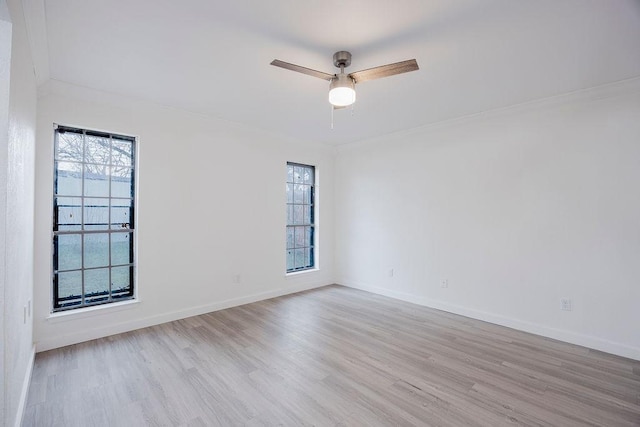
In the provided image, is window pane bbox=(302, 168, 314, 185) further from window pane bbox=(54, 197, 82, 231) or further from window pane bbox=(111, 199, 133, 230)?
window pane bbox=(54, 197, 82, 231)

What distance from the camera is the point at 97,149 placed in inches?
128

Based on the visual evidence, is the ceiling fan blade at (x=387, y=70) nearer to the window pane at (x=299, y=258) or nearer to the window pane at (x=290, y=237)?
the window pane at (x=290, y=237)

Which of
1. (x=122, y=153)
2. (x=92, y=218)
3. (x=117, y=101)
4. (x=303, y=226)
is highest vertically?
(x=117, y=101)

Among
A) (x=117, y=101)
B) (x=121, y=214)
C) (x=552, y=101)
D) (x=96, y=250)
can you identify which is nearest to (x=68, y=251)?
(x=96, y=250)

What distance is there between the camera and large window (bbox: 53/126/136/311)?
3.03 m

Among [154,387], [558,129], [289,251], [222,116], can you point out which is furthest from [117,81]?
[558,129]

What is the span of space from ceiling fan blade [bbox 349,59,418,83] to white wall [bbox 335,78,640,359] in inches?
88.3

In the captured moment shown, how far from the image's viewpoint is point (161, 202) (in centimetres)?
357

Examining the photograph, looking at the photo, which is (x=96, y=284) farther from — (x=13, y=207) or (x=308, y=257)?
(x=308, y=257)

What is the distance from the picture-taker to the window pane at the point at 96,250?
318 cm

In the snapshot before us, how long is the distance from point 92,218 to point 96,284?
739 millimetres

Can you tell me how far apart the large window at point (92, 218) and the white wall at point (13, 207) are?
95 cm

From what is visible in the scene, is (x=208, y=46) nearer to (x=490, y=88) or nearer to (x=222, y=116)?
(x=222, y=116)

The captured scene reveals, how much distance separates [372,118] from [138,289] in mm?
3643
